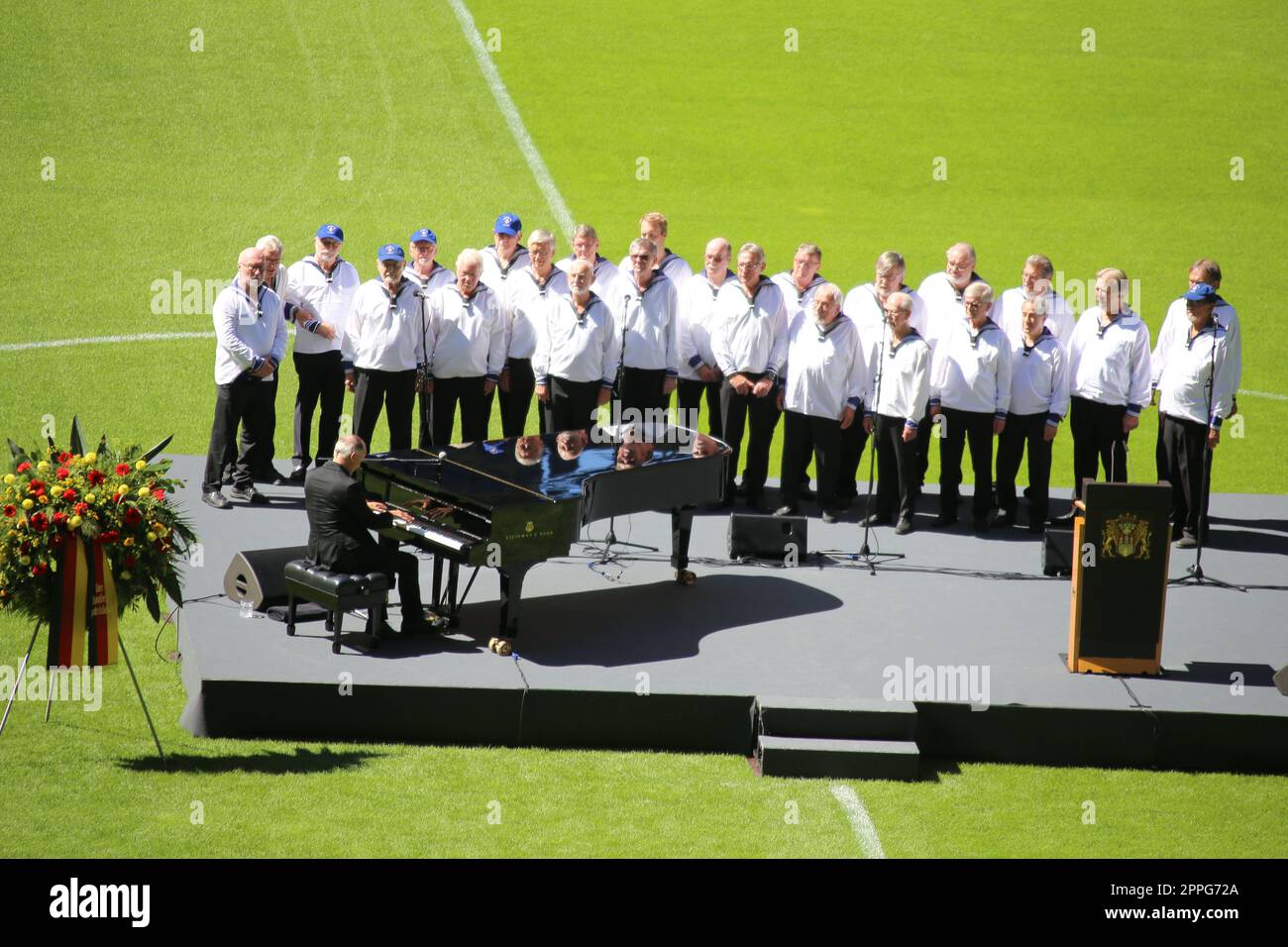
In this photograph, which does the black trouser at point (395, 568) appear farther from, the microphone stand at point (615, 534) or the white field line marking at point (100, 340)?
the white field line marking at point (100, 340)

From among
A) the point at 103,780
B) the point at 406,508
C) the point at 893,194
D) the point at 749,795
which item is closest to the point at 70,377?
the point at 406,508

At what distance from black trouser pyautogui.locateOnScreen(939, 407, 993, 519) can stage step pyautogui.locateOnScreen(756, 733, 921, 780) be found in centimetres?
473

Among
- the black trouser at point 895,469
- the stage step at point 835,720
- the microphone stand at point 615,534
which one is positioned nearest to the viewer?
the stage step at point 835,720

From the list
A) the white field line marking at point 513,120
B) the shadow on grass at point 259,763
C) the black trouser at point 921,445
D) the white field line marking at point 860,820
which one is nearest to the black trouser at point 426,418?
the black trouser at point 921,445

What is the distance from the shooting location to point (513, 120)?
28938 millimetres

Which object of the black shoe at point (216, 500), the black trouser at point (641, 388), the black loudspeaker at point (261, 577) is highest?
the black trouser at point (641, 388)

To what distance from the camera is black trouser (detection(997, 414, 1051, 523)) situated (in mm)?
14055

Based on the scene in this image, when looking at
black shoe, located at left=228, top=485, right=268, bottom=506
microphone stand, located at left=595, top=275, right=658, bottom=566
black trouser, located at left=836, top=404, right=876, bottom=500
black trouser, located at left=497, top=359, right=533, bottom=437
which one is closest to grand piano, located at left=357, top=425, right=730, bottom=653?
microphone stand, located at left=595, top=275, right=658, bottom=566

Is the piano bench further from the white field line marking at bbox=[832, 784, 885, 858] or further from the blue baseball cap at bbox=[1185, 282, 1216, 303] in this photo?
the blue baseball cap at bbox=[1185, 282, 1216, 303]

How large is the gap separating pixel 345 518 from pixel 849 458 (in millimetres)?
5625

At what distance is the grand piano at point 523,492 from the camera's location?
10547mm

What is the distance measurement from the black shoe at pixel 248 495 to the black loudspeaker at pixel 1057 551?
21.4 feet

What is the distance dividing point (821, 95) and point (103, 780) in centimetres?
2462

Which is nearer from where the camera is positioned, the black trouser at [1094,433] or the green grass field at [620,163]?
the green grass field at [620,163]
